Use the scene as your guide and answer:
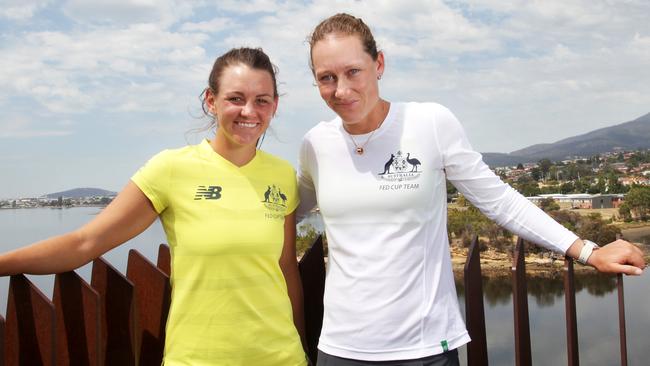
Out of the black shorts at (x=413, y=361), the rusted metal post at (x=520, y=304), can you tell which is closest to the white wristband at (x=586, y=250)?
the rusted metal post at (x=520, y=304)

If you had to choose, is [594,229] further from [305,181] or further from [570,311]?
[305,181]

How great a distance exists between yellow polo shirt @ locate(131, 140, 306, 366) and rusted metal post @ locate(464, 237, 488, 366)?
1.43 feet

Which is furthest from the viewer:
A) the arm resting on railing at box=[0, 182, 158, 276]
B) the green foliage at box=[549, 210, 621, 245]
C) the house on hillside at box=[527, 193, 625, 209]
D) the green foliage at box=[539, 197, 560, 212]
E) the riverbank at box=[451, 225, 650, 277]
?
the house on hillside at box=[527, 193, 625, 209]

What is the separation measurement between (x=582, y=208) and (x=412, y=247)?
58.5 metres

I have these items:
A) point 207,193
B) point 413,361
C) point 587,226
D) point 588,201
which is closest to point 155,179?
point 207,193

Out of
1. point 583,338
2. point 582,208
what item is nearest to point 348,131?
point 583,338

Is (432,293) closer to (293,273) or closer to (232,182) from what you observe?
(293,273)

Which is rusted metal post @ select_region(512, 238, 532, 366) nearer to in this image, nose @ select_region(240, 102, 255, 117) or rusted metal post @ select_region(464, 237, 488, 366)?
rusted metal post @ select_region(464, 237, 488, 366)

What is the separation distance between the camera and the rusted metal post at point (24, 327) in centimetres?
128

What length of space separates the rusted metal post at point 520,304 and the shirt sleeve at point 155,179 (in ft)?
2.73

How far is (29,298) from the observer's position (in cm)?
129

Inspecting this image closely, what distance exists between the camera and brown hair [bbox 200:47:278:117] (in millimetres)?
1443

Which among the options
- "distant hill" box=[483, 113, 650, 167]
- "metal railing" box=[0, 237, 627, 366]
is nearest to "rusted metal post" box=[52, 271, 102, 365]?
"metal railing" box=[0, 237, 627, 366]

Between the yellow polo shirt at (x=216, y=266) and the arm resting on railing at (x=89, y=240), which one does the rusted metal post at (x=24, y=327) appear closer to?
the arm resting on railing at (x=89, y=240)
